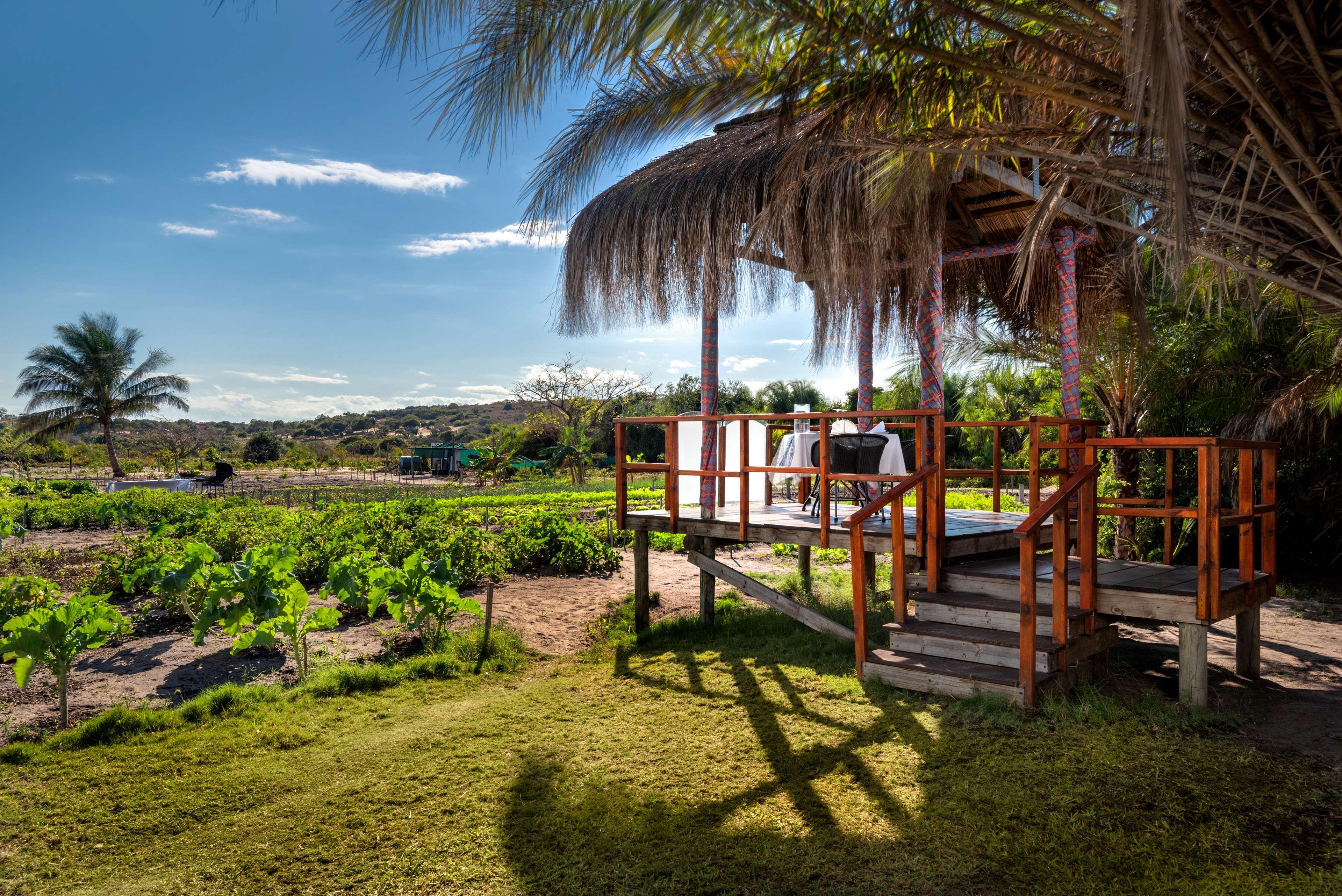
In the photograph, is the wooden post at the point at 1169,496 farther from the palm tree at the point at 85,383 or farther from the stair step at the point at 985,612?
the palm tree at the point at 85,383

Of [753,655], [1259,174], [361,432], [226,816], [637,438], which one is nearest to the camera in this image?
[1259,174]

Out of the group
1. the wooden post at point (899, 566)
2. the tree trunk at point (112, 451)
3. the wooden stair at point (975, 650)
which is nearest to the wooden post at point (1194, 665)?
the wooden stair at point (975, 650)

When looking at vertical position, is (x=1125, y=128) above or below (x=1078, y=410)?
above

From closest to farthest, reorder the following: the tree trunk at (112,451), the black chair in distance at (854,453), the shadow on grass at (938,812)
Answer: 1. the shadow on grass at (938,812)
2. the black chair in distance at (854,453)
3. the tree trunk at (112,451)

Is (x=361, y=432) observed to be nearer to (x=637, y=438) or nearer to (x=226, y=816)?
(x=637, y=438)

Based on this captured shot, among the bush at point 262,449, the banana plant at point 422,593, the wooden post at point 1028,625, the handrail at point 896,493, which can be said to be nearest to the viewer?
the wooden post at point 1028,625

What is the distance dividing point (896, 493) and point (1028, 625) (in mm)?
1101

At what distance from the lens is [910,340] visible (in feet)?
28.0

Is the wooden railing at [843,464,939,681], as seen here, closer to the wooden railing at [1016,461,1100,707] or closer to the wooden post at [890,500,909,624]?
the wooden post at [890,500,909,624]

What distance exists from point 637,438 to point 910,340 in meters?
29.4

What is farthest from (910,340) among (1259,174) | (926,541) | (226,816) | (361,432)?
(361,432)

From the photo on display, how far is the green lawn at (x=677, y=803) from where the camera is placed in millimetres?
2752

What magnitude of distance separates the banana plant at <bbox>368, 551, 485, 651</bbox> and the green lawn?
976 millimetres

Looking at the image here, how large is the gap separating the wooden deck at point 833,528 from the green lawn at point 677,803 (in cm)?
118
